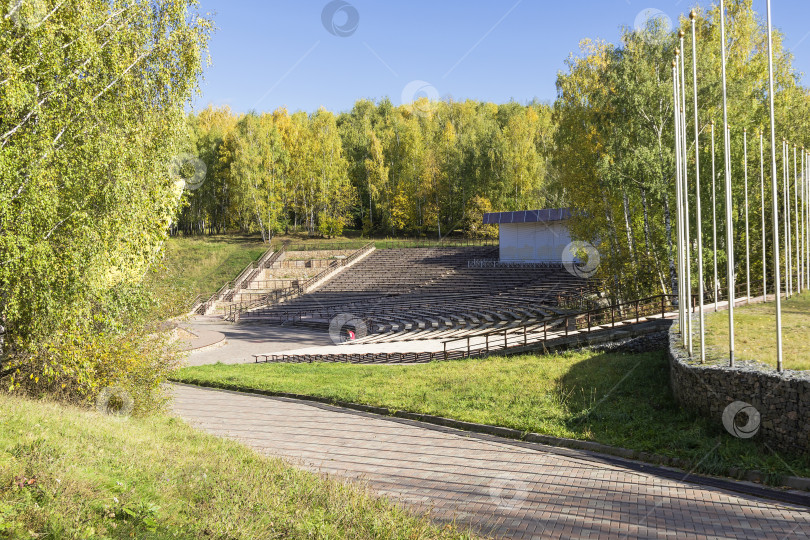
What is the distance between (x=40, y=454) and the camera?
277 inches

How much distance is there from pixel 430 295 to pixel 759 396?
30.4m

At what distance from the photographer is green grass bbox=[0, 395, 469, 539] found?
5.72 metres

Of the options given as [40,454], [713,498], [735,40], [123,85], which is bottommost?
[713,498]

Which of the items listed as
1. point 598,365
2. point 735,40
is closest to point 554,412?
point 598,365

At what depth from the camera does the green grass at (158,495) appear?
5723mm

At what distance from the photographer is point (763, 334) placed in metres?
14.7

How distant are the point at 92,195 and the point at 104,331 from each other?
2.86 meters

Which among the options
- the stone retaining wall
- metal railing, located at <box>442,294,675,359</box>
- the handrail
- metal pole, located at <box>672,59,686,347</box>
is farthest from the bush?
the handrail

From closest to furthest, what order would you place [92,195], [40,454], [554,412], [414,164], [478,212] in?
[40,454]
[92,195]
[554,412]
[478,212]
[414,164]

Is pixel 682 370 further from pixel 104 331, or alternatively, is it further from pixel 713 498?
pixel 104 331

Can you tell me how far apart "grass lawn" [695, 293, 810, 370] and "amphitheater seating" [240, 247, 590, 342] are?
30.2 ft

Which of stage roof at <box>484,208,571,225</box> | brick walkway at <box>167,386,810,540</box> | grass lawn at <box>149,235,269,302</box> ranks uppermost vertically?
stage roof at <box>484,208,571,225</box>

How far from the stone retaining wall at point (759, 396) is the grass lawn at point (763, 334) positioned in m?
0.98

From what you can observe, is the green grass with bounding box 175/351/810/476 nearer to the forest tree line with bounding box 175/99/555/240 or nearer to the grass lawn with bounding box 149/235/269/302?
the grass lawn with bounding box 149/235/269/302
